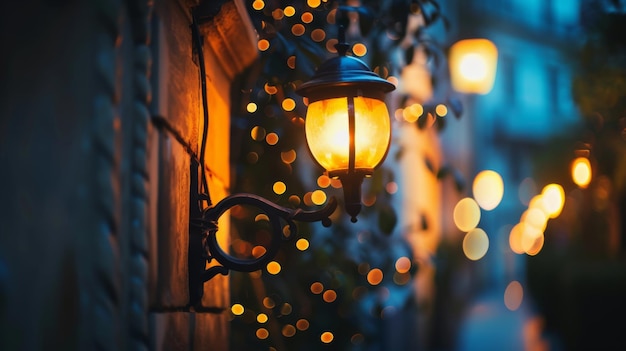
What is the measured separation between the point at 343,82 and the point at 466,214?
34799 mm

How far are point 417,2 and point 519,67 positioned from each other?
4436 centimetres

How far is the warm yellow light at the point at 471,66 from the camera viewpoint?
1375cm

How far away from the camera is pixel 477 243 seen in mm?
43656

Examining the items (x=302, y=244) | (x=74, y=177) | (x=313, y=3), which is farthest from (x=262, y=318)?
(x=74, y=177)

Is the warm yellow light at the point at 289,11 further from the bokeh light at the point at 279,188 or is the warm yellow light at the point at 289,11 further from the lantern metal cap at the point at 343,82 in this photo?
the lantern metal cap at the point at 343,82

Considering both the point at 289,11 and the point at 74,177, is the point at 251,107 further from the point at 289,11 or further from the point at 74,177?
the point at 74,177

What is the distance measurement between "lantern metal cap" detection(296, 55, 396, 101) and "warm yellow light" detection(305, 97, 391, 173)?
3cm

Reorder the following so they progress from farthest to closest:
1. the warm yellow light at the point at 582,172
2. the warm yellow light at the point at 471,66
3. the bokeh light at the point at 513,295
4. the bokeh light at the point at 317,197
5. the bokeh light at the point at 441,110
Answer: the bokeh light at the point at 513,295
the warm yellow light at the point at 471,66
the warm yellow light at the point at 582,172
the bokeh light at the point at 317,197
the bokeh light at the point at 441,110

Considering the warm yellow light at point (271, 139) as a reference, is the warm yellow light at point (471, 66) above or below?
above

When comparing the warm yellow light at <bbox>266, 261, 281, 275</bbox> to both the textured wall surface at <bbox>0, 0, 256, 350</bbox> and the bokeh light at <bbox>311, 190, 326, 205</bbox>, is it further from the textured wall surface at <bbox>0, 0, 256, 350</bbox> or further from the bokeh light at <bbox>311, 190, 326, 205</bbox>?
the textured wall surface at <bbox>0, 0, 256, 350</bbox>

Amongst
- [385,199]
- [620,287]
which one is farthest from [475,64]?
[385,199]

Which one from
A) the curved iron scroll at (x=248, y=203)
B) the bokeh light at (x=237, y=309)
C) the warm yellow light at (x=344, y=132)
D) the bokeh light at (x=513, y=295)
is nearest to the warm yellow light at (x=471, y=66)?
the bokeh light at (x=237, y=309)

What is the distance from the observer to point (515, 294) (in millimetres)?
40969

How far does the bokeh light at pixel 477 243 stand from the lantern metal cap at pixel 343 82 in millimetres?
38289
